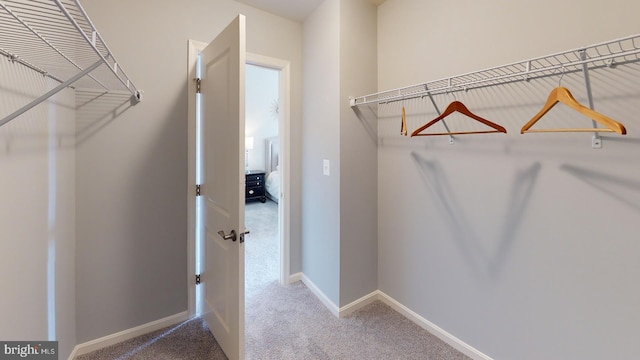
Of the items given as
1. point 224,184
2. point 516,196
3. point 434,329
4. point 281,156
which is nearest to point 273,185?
point 281,156

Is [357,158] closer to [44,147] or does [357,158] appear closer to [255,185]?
[44,147]

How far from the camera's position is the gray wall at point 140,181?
1.67 meters

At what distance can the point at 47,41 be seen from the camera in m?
0.81

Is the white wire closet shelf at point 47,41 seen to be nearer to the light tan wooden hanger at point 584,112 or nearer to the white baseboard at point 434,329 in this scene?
the light tan wooden hanger at point 584,112

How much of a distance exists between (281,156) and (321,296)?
130cm

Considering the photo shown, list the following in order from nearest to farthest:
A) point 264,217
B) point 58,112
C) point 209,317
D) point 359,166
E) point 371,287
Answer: point 58,112
point 209,317
point 359,166
point 371,287
point 264,217

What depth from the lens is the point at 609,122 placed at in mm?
928

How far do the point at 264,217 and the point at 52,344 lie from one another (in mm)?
3529

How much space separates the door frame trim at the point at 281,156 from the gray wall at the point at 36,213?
64 cm

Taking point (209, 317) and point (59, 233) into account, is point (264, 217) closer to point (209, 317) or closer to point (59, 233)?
point (209, 317)

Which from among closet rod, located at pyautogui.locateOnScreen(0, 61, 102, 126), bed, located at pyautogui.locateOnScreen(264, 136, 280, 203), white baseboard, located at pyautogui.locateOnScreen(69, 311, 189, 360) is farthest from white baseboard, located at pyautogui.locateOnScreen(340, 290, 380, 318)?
bed, located at pyautogui.locateOnScreen(264, 136, 280, 203)

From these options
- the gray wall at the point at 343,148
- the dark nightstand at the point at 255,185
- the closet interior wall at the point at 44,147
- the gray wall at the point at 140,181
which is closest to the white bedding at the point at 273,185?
the dark nightstand at the point at 255,185

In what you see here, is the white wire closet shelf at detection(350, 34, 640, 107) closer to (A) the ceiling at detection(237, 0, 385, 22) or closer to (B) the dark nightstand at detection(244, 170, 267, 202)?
(A) the ceiling at detection(237, 0, 385, 22)

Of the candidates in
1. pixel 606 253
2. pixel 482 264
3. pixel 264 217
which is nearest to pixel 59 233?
pixel 482 264
